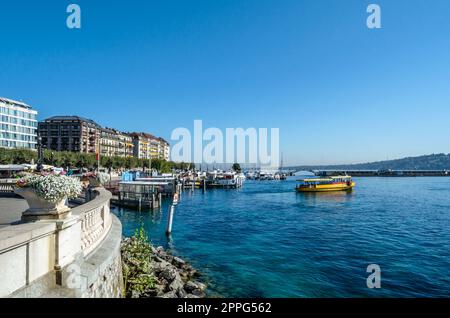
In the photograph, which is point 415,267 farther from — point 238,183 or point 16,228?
point 238,183

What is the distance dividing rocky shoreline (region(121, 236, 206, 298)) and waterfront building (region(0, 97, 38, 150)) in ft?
318

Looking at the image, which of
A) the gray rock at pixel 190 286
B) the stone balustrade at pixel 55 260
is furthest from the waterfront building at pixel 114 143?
the stone balustrade at pixel 55 260

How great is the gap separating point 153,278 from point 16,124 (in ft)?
353

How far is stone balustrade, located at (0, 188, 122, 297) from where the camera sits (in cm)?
440

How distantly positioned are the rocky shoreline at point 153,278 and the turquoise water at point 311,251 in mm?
1028

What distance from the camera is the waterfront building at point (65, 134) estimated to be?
119 meters

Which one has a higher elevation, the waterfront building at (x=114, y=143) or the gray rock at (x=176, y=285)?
the waterfront building at (x=114, y=143)

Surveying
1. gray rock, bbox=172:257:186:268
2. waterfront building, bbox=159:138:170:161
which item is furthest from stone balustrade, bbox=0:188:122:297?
waterfront building, bbox=159:138:170:161

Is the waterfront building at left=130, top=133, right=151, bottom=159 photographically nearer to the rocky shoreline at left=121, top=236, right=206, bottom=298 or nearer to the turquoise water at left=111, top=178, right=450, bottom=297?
the turquoise water at left=111, top=178, right=450, bottom=297

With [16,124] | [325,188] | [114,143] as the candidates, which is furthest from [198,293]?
[114,143]

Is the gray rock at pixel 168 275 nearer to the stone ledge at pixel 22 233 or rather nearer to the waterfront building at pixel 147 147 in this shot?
the stone ledge at pixel 22 233

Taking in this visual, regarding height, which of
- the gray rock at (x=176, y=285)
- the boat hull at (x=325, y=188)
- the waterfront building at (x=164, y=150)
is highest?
the waterfront building at (x=164, y=150)

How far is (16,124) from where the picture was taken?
312ft
